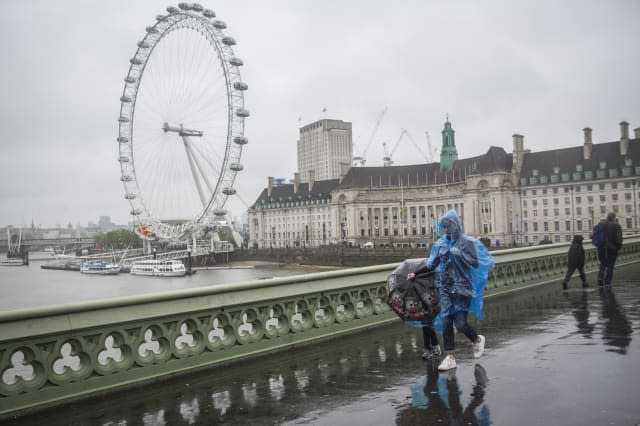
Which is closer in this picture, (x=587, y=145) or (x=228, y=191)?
(x=228, y=191)

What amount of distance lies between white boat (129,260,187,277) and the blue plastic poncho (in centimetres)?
8935

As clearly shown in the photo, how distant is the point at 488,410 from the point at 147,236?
110461mm

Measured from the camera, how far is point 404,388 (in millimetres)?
7184

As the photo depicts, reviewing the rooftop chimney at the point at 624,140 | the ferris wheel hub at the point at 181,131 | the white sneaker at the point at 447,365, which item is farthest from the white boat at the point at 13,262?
the white sneaker at the point at 447,365

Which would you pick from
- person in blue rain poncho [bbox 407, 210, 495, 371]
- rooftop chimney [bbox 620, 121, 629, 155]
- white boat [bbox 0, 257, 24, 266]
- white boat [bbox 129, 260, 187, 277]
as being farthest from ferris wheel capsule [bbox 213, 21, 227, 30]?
white boat [bbox 0, 257, 24, 266]

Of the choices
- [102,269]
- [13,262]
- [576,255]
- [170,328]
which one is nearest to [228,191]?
[102,269]

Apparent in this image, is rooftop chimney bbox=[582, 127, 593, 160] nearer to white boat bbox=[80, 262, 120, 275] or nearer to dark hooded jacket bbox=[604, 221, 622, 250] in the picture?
white boat bbox=[80, 262, 120, 275]

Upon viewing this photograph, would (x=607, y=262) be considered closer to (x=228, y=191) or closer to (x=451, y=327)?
(x=451, y=327)

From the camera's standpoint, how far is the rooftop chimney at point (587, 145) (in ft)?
382

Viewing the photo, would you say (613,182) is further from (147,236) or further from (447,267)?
(447,267)

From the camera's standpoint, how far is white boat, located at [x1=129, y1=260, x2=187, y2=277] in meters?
94.6

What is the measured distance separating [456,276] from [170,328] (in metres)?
3.93

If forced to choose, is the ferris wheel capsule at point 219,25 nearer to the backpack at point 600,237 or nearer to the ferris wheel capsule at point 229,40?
the ferris wheel capsule at point 229,40

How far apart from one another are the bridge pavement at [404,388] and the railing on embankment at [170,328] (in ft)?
0.76
